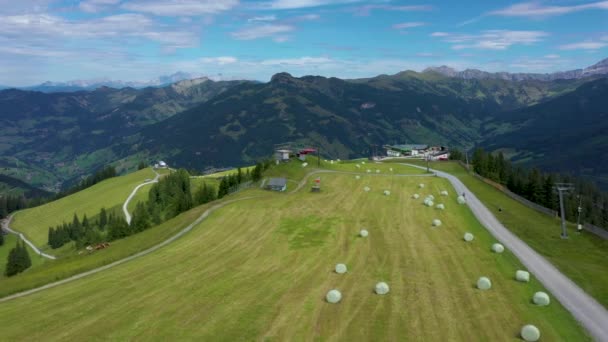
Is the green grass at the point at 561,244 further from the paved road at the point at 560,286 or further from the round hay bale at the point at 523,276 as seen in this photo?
the round hay bale at the point at 523,276

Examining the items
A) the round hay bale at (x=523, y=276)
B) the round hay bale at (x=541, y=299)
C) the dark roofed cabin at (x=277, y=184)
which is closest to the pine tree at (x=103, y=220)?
the dark roofed cabin at (x=277, y=184)

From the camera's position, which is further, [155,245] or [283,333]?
[155,245]

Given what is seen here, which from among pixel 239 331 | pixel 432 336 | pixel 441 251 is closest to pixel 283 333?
pixel 239 331

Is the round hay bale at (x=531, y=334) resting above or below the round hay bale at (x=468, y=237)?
above

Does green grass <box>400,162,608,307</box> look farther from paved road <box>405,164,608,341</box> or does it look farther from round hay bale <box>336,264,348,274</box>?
round hay bale <box>336,264,348,274</box>

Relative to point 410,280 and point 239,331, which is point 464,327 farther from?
point 239,331

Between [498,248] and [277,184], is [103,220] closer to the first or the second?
[277,184]

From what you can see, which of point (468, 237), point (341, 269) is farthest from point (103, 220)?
point (468, 237)
